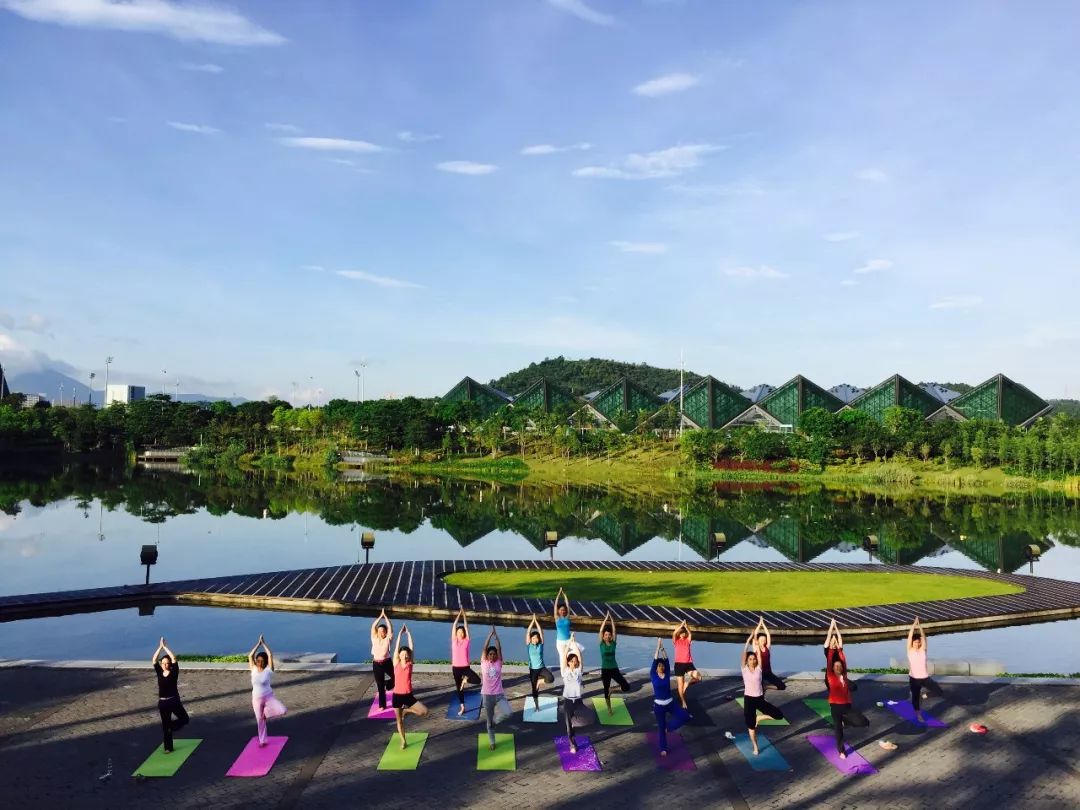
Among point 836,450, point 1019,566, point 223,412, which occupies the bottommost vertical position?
point 1019,566

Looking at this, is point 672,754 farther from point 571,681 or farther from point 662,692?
point 571,681

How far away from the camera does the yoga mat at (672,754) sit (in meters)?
9.87

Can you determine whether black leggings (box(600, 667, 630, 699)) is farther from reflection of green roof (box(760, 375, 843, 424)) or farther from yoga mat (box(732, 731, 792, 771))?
reflection of green roof (box(760, 375, 843, 424))

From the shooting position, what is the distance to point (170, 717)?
1010 centimetres

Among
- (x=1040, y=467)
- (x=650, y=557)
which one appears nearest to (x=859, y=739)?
(x=650, y=557)

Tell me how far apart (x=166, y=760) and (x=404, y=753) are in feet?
9.96

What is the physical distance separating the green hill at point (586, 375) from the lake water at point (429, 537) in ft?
Result: 365

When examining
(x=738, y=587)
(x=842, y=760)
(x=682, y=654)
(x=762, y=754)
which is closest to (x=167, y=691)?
(x=682, y=654)

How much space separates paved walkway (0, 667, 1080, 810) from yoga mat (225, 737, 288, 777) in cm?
14

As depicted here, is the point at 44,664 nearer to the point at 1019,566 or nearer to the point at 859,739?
the point at 859,739

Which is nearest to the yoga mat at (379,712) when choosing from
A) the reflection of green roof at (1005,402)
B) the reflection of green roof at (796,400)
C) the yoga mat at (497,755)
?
the yoga mat at (497,755)

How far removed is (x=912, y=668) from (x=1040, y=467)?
63793mm

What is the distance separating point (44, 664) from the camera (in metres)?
13.7

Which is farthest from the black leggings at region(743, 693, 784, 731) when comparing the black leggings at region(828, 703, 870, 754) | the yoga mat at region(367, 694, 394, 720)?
the yoga mat at region(367, 694, 394, 720)
